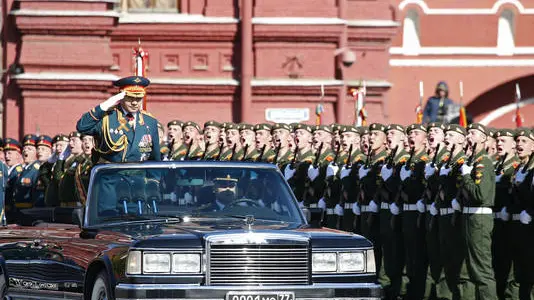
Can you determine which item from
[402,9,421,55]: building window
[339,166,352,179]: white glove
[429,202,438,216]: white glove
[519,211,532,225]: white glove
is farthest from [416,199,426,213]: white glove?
[402,9,421,55]: building window

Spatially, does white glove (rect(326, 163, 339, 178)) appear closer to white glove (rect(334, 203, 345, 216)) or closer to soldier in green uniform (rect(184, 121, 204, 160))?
white glove (rect(334, 203, 345, 216))

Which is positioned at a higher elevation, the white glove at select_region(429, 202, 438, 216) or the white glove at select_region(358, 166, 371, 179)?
the white glove at select_region(358, 166, 371, 179)

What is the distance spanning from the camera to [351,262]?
12039 millimetres

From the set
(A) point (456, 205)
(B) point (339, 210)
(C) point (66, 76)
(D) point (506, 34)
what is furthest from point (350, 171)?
(D) point (506, 34)

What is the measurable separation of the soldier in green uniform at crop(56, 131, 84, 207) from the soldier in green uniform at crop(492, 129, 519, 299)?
18.5ft

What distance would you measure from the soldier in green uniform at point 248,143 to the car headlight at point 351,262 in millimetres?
8458

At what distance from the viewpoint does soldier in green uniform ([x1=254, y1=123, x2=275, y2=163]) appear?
A: 2034cm

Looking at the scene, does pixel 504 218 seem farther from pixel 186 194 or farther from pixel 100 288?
pixel 100 288

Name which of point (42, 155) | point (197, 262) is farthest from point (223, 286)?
point (42, 155)

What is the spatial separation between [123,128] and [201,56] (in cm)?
1397

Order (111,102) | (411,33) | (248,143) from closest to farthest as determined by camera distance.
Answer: (111,102)
(248,143)
(411,33)

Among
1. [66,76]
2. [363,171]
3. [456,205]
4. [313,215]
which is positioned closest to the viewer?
[313,215]

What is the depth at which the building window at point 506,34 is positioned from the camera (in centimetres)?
3503

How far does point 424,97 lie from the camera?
34.6m
